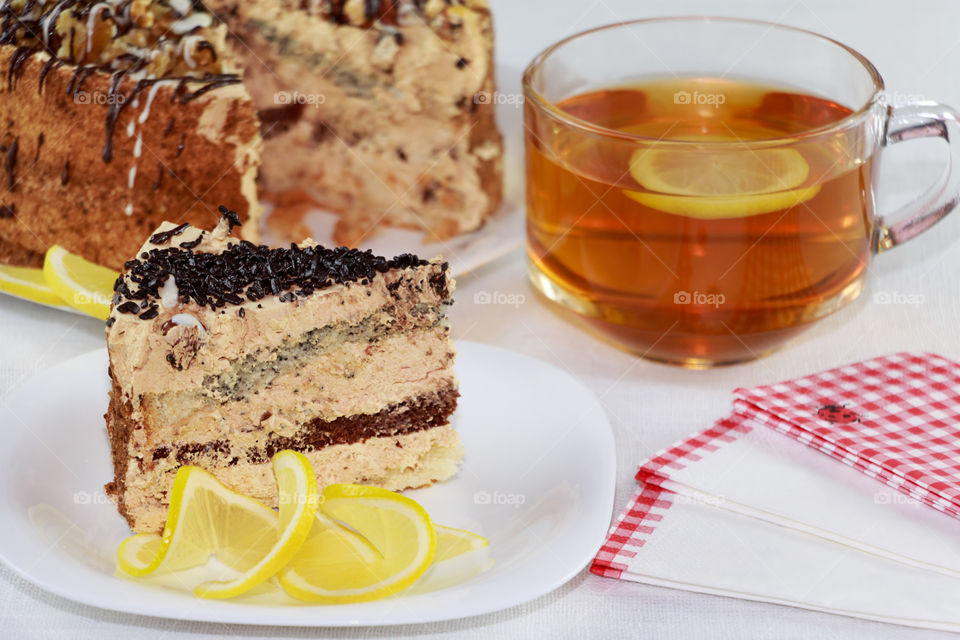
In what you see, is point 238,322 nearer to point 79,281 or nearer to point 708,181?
point 79,281

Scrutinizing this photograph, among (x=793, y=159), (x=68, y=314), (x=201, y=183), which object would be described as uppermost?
(x=793, y=159)

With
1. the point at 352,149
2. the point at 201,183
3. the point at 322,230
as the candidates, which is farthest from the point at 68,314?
the point at 352,149

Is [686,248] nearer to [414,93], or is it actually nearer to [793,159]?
[793,159]

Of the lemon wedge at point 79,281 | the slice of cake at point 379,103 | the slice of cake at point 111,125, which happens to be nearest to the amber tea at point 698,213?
the slice of cake at point 379,103

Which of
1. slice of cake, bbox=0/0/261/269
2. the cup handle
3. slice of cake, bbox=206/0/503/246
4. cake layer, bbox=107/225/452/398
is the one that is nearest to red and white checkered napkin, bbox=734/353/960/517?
the cup handle

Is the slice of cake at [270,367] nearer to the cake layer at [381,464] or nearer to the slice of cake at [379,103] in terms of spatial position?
the cake layer at [381,464]

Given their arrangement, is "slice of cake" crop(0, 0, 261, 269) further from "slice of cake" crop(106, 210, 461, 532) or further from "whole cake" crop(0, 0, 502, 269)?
"slice of cake" crop(106, 210, 461, 532)

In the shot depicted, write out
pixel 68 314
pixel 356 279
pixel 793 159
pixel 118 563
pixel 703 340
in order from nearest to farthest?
1. pixel 118 563
2. pixel 356 279
3. pixel 793 159
4. pixel 703 340
5. pixel 68 314

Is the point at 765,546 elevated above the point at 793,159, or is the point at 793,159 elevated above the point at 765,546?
the point at 793,159
